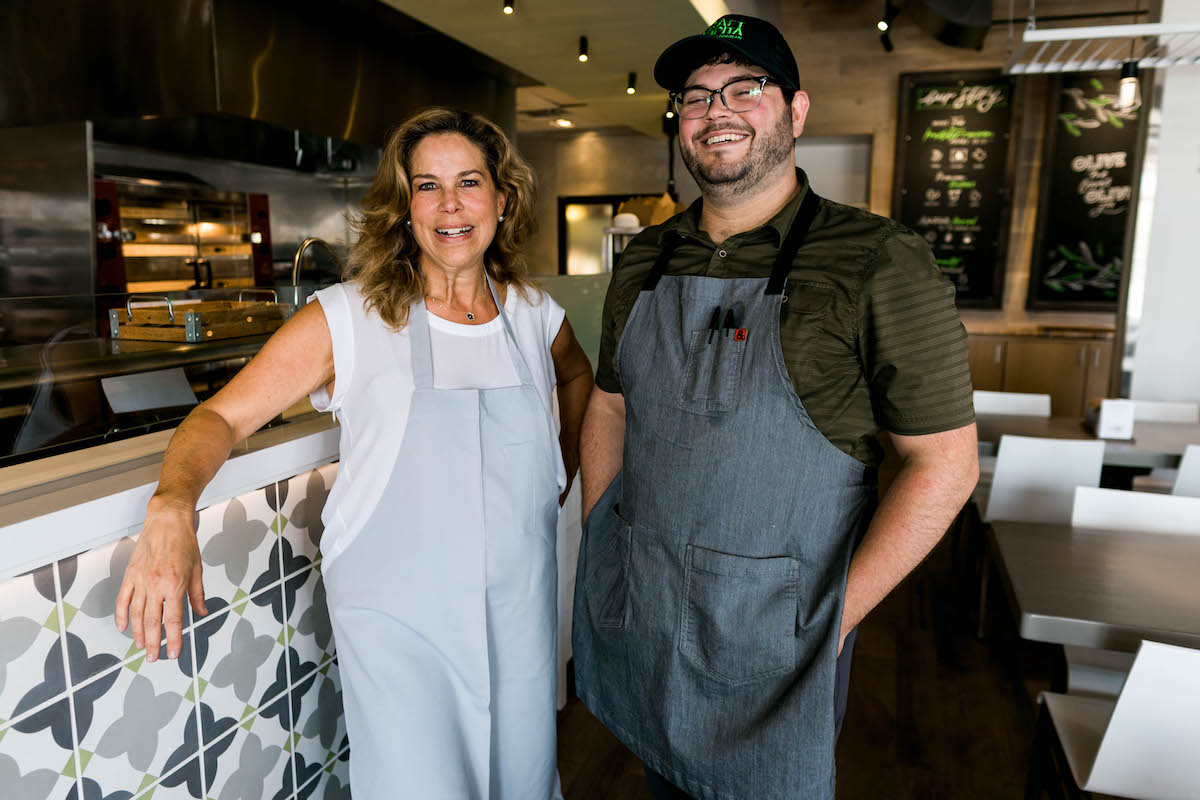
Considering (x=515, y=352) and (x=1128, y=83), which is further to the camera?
(x=1128, y=83)

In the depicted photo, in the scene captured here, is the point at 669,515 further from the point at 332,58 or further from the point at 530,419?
the point at 332,58

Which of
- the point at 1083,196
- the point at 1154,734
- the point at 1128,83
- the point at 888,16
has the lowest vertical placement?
the point at 1154,734

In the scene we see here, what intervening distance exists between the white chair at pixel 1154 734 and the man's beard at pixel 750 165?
3.36 feet

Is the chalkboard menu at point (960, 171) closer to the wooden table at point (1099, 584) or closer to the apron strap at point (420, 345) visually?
the wooden table at point (1099, 584)

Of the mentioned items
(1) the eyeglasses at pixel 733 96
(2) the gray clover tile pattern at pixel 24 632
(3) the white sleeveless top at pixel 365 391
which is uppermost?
(1) the eyeglasses at pixel 733 96

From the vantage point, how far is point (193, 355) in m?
2.07

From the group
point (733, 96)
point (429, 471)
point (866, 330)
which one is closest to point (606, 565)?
point (429, 471)

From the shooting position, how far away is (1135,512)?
2383 mm

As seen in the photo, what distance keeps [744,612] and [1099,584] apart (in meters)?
1.11

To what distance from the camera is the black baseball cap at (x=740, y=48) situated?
135 centimetres

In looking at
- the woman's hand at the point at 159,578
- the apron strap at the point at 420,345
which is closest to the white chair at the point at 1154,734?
the apron strap at the point at 420,345

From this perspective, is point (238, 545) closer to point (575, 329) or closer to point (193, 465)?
point (193, 465)

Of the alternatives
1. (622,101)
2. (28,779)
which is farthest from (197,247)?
(28,779)

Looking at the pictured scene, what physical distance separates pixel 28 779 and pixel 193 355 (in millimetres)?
1135
